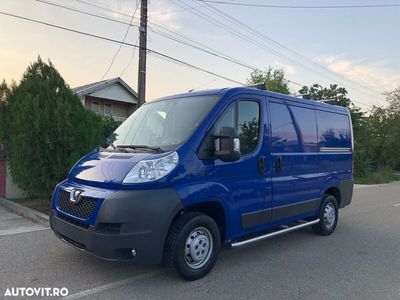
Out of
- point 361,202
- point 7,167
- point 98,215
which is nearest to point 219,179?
point 98,215

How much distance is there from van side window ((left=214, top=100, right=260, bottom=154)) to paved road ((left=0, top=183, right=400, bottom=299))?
5.34 ft

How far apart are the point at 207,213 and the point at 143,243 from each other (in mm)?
1038

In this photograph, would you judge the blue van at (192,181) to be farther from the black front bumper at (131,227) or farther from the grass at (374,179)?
the grass at (374,179)

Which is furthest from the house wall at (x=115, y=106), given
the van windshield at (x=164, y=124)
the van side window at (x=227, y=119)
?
the van side window at (x=227, y=119)

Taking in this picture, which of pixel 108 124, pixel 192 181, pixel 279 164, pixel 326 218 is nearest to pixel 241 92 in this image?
pixel 279 164

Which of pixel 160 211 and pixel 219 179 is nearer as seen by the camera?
pixel 160 211

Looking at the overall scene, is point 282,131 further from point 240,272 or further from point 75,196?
point 75,196

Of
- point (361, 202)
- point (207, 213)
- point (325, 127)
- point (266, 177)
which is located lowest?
point (361, 202)

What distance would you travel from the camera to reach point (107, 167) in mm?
4180

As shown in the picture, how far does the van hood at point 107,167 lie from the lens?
3.99 metres

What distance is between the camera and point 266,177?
16.8 ft

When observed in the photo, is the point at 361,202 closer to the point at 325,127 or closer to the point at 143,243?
the point at 325,127

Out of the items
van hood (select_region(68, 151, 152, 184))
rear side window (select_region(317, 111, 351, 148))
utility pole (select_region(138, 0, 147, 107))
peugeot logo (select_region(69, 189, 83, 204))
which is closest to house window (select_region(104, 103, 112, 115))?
utility pole (select_region(138, 0, 147, 107))
